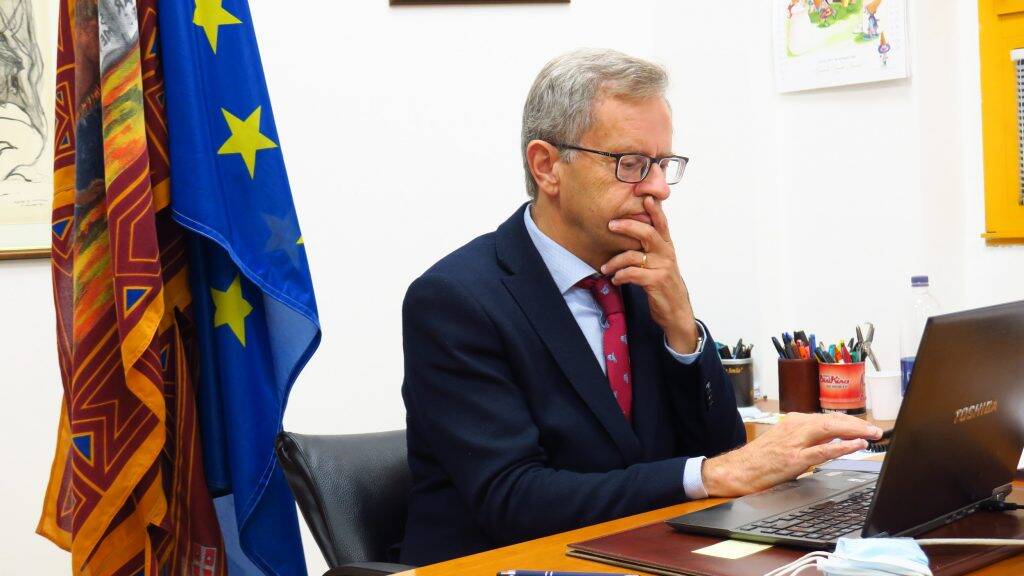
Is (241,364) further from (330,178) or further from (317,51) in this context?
(317,51)

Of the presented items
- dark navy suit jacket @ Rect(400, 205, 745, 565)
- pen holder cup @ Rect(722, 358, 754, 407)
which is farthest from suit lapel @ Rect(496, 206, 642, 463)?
pen holder cup @ Rect(722, 358, 754, 407)

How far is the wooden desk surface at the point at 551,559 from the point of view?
1200 mm

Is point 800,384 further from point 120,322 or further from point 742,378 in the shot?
point 120,322

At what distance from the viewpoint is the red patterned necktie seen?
5.86ft

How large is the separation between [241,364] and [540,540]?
851 millimetres

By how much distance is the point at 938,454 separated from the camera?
123 centimetres

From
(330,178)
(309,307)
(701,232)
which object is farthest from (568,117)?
(701,232)

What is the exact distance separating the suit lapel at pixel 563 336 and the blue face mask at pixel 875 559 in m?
0.63

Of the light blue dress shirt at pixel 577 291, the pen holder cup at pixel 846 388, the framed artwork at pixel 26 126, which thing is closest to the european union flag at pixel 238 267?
the light blue dress shirt at pixel 577 291

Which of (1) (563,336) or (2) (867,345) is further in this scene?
(2) (867,345)

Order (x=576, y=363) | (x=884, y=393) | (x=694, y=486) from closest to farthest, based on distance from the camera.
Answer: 1. (x=694, y=486)
2. (x=576, y=363)
3. (x=884, y=393)

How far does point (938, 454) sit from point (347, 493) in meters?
0.91

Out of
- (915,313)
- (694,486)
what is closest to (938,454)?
(694,486)

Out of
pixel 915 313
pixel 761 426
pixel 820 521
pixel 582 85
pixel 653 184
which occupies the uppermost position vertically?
pixel 582 85
